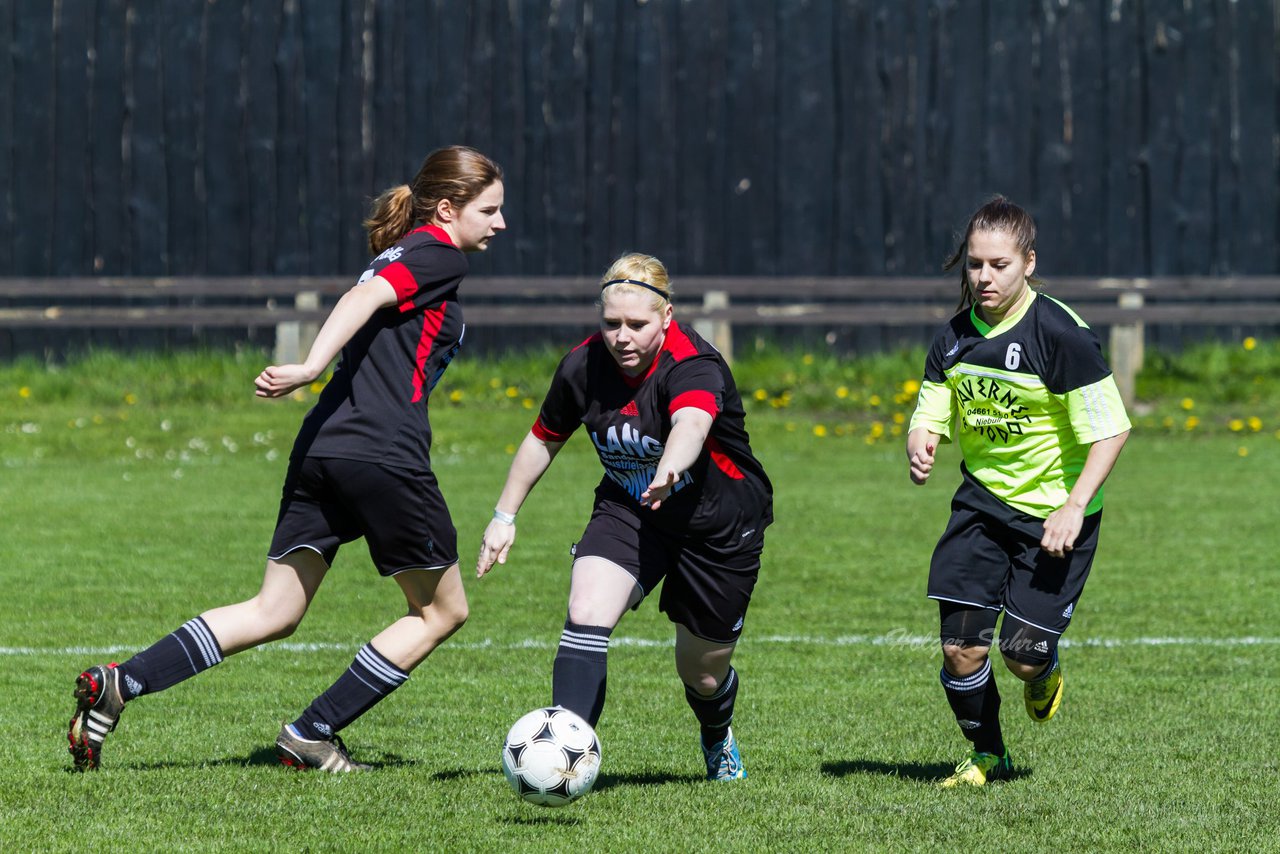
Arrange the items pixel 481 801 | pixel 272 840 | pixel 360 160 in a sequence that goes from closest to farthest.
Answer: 1. pixel 272 840
2. pixel 481 801
3. pixel 360 160

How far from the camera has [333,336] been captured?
14.9ft

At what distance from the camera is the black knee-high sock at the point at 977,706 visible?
498 centimetres

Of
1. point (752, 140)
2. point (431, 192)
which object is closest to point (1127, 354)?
point (752, 140)

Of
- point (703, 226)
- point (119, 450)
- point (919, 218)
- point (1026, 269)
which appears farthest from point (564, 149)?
point (1026, 269)

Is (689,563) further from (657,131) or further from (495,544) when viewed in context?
(657,131)

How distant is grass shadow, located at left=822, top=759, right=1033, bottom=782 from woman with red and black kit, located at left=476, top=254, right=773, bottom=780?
350 mm

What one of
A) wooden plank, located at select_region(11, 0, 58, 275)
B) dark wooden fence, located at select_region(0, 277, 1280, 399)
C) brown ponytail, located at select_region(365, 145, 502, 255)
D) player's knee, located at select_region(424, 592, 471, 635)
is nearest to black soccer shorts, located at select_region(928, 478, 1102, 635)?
player's knee, located at select_region(424, 592, 471, 635)

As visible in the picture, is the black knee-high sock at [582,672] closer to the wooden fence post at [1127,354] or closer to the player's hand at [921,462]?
the player's hand at [921,462]

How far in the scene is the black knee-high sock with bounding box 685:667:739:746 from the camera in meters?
4.98

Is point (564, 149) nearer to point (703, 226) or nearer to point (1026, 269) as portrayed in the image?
point (703, 226)

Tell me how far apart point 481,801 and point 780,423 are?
1024cm

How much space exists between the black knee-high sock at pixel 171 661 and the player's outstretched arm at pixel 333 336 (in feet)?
2.73

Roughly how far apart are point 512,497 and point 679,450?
619 millimetres

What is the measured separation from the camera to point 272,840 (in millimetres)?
4230
